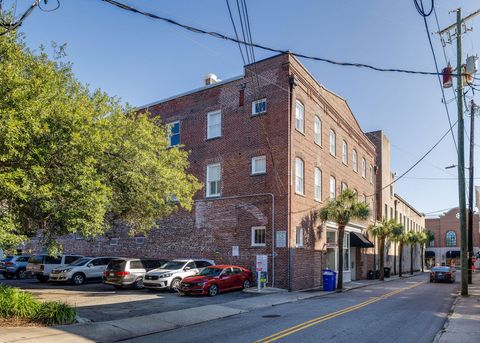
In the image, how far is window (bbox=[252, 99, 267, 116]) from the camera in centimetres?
2452

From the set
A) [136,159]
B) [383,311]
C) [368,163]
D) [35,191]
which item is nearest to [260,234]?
[383,311]

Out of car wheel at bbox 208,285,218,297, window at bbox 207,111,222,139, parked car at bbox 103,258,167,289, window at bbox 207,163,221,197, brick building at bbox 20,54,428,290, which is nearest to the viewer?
car wheel at bbox 208,285,218,297

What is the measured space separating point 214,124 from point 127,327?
1684 cm

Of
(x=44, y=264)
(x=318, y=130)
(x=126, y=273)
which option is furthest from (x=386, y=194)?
(x=44, y=264)

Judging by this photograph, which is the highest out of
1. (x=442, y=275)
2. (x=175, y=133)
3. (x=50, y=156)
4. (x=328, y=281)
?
(x=175, y=133)

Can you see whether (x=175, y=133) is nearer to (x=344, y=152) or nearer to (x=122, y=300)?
(x=344, y=152)

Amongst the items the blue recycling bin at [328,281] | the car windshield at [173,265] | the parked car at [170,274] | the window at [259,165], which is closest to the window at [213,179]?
the window at [259,165]

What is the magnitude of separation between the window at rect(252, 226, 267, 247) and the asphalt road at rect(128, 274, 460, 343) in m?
6.21

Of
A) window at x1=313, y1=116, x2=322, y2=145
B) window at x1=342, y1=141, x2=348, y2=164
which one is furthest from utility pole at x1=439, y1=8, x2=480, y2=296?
window at x1=342, y1=141, x2=348, y2=164

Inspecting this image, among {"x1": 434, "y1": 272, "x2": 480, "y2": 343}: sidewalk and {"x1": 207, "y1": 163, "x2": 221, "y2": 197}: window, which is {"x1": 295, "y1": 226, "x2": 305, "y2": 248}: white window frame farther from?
{"x1": 434, "y1": 272, "x2": 480, "y2": 343}: sidewalk

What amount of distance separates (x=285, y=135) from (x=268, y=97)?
2.59 metres

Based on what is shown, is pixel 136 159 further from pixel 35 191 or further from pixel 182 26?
pixel 182 26

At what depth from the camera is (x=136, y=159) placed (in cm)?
1389

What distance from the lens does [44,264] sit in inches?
1006
